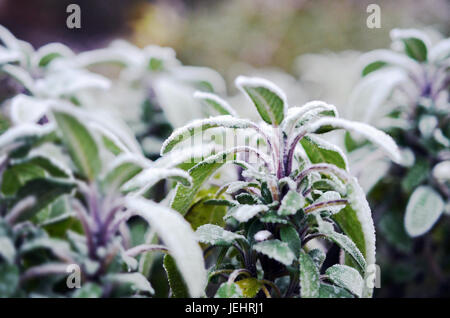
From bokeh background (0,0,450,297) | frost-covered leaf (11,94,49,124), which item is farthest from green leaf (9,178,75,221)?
bokeh background (0,0,450,297)

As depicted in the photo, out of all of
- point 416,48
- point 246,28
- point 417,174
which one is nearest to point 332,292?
point 417,174

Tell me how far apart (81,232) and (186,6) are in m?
3.51

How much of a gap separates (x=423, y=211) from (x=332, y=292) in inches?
19.6

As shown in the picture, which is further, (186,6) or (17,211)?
(186,6)

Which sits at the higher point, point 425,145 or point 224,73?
point 224,73

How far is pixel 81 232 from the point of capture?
0.86 m

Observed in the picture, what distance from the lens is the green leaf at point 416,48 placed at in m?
1.16

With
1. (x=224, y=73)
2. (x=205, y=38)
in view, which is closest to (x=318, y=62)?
(x=224, y=73)

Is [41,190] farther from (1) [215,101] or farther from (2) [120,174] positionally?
(1) [215,101]

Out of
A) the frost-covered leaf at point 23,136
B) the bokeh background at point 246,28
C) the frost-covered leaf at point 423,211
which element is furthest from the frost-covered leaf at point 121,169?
the bokeh background at point 246,28

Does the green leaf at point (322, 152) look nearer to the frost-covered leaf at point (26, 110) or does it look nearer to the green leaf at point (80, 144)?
the green leaf at point (80, 144)

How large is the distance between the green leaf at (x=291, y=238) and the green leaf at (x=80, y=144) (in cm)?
32

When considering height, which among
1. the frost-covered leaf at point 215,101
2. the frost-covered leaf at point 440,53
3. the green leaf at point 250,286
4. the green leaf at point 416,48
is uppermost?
the green leaf at point 416,48
